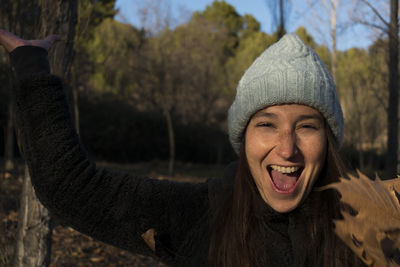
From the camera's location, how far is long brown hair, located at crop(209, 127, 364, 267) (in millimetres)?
1345

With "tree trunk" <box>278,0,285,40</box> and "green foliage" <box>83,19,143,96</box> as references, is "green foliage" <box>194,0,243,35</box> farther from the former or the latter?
"tree trunk" <box>278,0,285,40</box>

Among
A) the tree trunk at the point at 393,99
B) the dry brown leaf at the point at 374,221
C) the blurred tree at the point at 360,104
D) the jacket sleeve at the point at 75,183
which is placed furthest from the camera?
the blurred tree at the point at 360,104

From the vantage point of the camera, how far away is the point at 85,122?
16641mm

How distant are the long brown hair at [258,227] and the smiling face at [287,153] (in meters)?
0.05

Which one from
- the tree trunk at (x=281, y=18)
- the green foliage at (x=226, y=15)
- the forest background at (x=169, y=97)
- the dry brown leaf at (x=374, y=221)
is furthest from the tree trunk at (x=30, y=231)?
the green foliage at (x=226, y=15)

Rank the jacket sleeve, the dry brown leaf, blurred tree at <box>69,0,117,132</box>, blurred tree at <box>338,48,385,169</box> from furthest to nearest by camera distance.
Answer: blurred tree at <box>338,48,385,169</box>
blurred tree at <box>69,0,117,132</box>
the jacket sleeve
the dry brown leaf

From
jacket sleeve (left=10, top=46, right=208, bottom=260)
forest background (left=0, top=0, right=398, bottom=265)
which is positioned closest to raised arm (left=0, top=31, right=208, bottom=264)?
jacket sleeve (left=10, top=46, right=208, bottom=260)

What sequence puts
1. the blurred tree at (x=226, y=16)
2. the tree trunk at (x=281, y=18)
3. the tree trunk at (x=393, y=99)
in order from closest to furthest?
the tree trunk at (x=281, y=18) → the tree trunk at (x=393, y=99) → the blurred tree at (x=226, y=16)

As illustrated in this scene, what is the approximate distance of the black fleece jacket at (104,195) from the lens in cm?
125

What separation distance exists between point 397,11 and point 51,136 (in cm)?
489

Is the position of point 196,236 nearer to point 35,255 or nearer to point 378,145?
point 35,255

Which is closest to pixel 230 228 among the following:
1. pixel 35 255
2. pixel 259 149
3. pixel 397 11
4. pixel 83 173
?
pixel 259 149

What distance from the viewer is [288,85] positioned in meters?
1.41

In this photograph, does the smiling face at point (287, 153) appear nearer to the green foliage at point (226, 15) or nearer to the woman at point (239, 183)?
the woman at point (239, 183)
